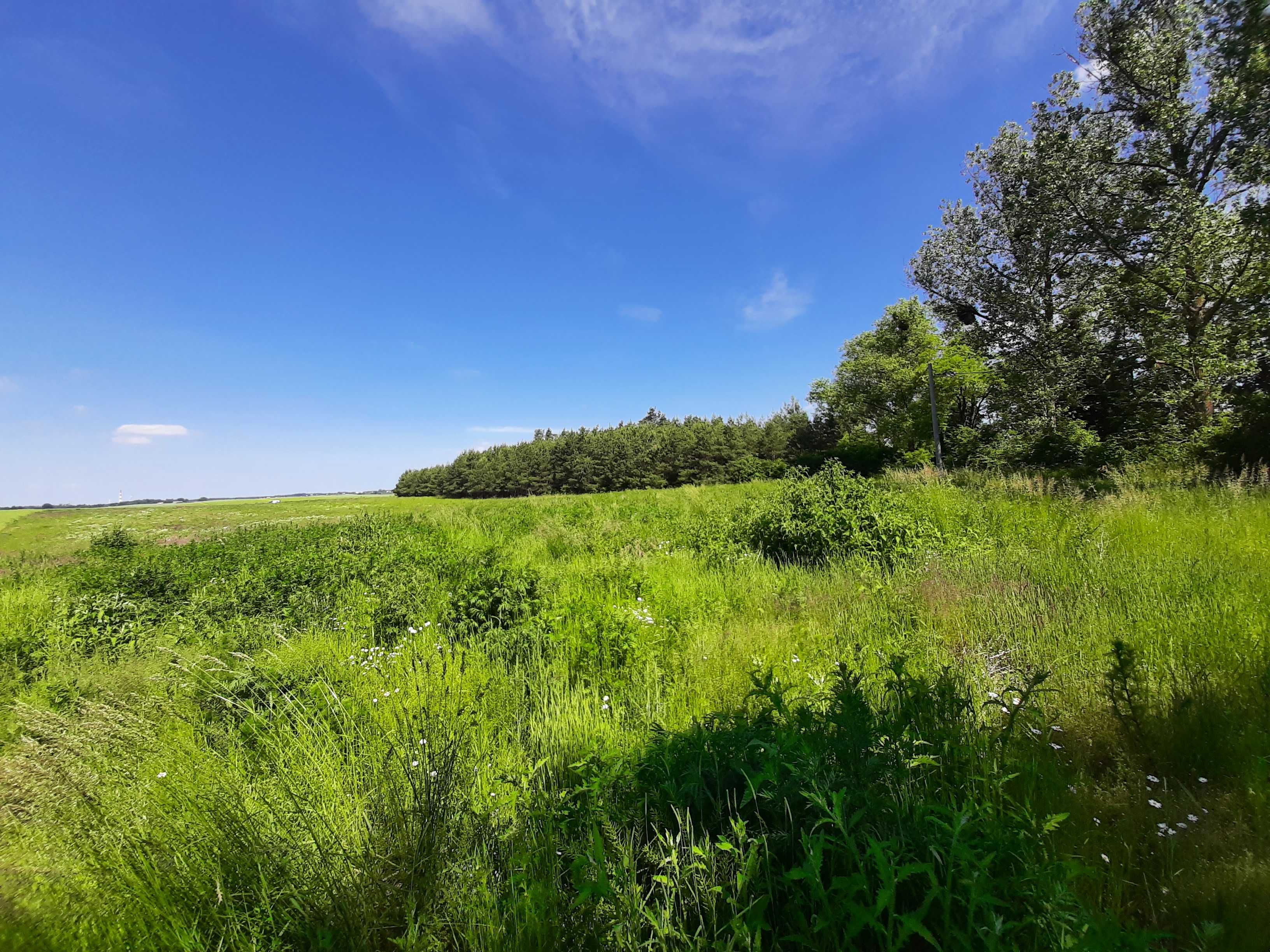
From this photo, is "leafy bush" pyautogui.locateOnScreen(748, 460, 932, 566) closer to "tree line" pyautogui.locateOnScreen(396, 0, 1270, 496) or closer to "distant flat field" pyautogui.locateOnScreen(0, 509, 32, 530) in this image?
"tree line" pyautogui.locateOnScreen(396, 0, 1270, 496)

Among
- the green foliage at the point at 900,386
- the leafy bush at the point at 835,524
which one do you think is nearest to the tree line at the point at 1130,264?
the leafy bush at the point at 835,524

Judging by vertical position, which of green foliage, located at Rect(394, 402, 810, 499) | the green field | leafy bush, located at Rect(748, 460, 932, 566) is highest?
green foliage, located at Rect(394, 402, 810, 499)

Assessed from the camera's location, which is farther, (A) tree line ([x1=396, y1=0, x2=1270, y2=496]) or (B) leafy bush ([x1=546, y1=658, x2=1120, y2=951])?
(A) tree line ([x1=396, y1=0, x2=1270, y2=496])

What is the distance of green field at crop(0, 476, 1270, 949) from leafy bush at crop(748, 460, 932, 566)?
145 centimetres

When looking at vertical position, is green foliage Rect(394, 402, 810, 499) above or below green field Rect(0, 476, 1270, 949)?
above

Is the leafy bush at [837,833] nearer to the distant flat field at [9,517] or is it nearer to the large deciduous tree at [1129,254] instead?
the large deciduous tree at [1129,254]

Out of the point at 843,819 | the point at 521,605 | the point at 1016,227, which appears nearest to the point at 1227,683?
the point at 843,819

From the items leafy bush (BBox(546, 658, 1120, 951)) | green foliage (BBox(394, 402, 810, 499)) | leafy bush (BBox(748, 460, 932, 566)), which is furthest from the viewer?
green foliage (BBox(394, 402, 810, 499))

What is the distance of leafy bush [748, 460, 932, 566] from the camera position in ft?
24.5

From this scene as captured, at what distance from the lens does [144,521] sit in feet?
87.8

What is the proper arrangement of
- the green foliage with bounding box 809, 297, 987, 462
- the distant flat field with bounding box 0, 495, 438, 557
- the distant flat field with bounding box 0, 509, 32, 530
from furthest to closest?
the green foliage with bounding box 809, 297, 987, 462 → the distant flat field with bounding box 0, 509, 32, 530 → the distant flat field with bounding box 0, 495, 438, 557

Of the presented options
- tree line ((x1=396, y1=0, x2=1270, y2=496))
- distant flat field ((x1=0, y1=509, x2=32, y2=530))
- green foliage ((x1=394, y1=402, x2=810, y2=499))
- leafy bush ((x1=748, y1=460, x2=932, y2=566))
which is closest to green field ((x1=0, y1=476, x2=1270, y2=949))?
leafy bush ((x1=748, y1=460, x2=932, y2=566))

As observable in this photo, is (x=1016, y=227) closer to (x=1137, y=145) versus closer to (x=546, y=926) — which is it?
(x=1137, y=145)

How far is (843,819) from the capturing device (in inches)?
71.7
